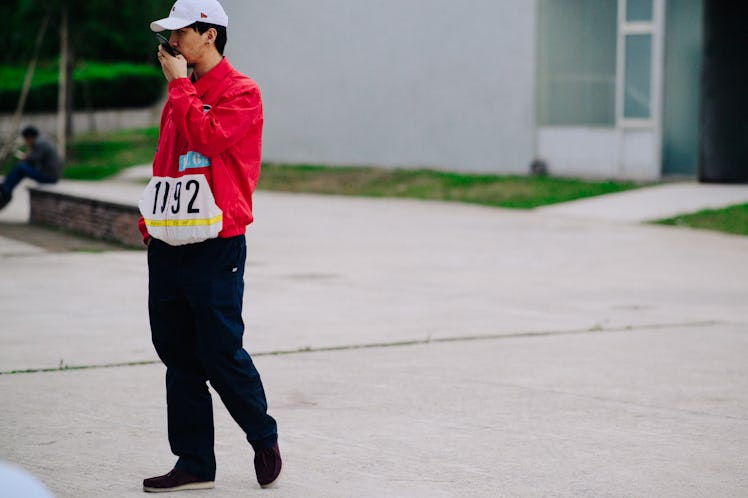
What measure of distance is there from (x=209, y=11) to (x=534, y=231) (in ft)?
39.8

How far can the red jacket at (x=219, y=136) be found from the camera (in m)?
4.85

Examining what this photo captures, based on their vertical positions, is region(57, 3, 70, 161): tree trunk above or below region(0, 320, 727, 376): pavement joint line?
above

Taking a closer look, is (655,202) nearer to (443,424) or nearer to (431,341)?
(431,341)

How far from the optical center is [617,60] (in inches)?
912

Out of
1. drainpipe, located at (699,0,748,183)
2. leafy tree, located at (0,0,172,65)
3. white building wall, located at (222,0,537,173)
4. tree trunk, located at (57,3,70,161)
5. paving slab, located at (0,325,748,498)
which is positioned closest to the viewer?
paving slab, located at (0,325,748,498)

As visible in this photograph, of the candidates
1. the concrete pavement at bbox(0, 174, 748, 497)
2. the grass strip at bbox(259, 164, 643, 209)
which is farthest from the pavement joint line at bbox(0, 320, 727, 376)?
the grass strip at bbox(259, 164, 643, 209)

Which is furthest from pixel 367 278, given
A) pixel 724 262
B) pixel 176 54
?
pixel 176 54

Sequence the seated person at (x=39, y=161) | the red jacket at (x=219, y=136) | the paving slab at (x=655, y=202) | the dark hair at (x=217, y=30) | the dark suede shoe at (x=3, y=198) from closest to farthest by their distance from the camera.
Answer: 1. the red jacket at (x=219, y=136)
2. the dark hair at (x=217, y=30)
3. the dark suede shoe at (x=3, y=198)
4. the paving slab at (x=655, y=202)
5. the seated person at (x=39, y=161)

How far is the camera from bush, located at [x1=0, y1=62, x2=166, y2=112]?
38812 mm

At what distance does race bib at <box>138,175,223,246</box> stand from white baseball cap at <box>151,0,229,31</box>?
571mm

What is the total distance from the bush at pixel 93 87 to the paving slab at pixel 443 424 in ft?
106

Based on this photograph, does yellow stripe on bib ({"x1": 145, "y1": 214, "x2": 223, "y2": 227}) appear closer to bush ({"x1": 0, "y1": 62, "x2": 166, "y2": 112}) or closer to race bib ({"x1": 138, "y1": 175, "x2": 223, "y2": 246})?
race bib ({"x1": 138, "y1": 175, "x2": 223, "y2": 246})

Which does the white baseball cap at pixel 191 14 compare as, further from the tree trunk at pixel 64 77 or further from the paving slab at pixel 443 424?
the tree trunk at pixel 64 77

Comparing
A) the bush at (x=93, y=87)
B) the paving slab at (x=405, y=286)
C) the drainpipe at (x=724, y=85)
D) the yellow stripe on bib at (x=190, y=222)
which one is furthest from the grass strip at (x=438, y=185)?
the yellow stripe on bib at (x=190, y=222)
